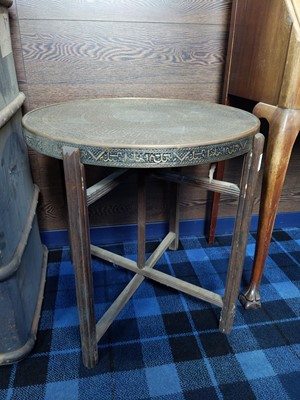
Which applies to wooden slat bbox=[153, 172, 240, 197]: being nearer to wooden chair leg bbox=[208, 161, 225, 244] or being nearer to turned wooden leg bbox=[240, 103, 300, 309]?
turned wooden leg bbox=[240, 103, 300, 309]

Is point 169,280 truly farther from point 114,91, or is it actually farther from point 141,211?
point 114,91

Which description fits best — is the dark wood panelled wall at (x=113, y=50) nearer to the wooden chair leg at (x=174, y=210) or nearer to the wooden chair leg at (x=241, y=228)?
the wooden chair leg at (x=174, y=210)

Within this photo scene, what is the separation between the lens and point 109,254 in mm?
1171

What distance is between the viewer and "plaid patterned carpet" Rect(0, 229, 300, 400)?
0.84 meters

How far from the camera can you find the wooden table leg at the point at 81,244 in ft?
2.06

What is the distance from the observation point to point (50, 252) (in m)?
1.41

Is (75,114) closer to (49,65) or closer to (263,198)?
(49,65)

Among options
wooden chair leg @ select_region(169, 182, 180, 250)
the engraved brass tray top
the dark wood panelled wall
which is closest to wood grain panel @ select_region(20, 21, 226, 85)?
the dark wood panelled wall

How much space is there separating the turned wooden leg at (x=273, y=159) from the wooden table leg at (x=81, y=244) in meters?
0.54

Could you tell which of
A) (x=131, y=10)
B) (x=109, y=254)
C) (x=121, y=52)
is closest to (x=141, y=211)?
(x=109, y=254)

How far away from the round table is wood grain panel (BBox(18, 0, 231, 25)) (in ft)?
1.08

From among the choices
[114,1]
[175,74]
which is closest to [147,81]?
[175,74]

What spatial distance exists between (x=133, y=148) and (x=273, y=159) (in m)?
0.48

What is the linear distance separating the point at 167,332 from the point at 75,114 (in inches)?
28.6
